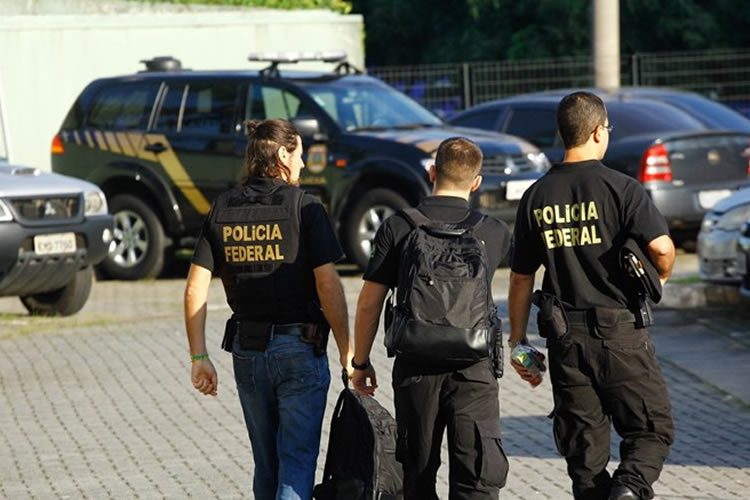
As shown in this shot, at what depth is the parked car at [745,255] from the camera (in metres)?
11.2

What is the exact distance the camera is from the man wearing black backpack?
5.50m

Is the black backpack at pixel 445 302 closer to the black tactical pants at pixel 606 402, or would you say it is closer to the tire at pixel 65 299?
the black tactical pants at pixel 606 402

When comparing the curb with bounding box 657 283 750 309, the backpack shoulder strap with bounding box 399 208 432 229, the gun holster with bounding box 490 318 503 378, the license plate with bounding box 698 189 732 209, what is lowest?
the curb with bounding box 657 283 750 309

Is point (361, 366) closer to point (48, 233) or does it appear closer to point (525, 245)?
point (525, 245)

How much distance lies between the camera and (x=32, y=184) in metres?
12.6

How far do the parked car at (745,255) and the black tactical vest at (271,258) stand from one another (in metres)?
5.99

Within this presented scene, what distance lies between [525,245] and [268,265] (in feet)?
3.02

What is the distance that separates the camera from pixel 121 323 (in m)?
13.1

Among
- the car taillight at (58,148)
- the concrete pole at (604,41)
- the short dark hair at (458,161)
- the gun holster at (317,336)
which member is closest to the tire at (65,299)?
the car taillight at (58,148)

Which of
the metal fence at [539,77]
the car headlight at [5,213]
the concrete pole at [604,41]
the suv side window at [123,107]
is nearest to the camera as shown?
the car headlight at [5,213]

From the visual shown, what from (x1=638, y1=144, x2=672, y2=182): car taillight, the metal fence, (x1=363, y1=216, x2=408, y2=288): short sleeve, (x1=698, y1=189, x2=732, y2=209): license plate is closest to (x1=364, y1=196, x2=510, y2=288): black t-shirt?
(x1=363, y1=216, x2=408, y2=288): short sleeve

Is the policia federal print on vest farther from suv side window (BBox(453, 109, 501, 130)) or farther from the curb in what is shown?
suv side window (BBox(453, 109, 501, 130))

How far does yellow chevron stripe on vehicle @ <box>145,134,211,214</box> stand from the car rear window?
388 cm

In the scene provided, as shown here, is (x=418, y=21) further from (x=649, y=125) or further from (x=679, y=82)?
(x=649, y=125)
